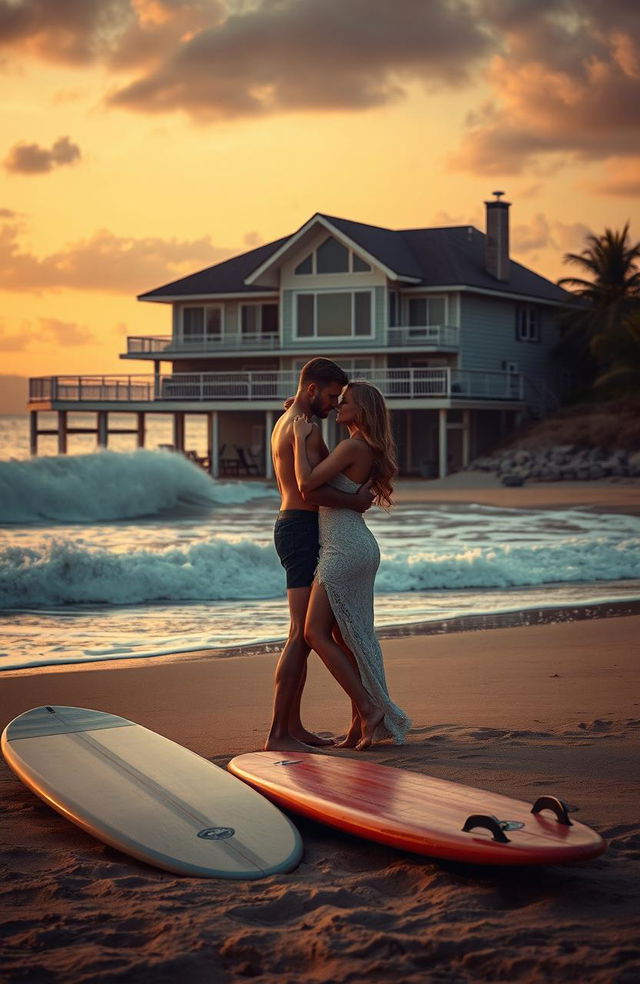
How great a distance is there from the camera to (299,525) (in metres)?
5.67

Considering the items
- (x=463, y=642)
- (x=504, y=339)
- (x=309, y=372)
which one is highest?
(x=504, y=339)

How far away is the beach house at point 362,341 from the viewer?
39.9 meters

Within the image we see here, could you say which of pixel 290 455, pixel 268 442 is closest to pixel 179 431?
pixel 268 442

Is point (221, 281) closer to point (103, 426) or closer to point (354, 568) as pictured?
point (103, 426)

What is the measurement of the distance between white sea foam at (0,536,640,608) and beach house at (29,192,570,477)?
74.0 ft

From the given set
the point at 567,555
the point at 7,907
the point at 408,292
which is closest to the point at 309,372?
the point at 7,907

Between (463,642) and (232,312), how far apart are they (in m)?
35.8

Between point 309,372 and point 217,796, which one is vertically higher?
point 309,372

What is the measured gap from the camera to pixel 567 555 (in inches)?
599

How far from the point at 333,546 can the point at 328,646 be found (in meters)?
0.46

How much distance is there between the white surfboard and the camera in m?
4.06

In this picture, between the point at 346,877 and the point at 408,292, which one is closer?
the point at 346,877

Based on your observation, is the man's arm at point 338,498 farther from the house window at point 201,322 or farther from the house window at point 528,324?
the house window at point 528,324

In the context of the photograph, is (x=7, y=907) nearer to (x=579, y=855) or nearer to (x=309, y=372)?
(x=579, y=855)
